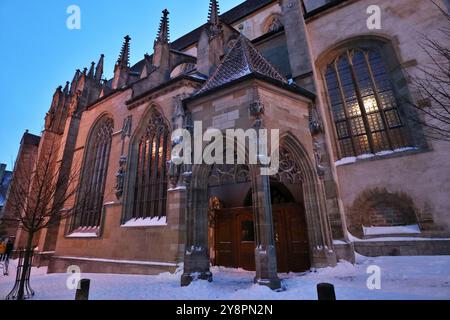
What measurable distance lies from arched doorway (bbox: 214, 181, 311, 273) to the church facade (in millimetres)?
40

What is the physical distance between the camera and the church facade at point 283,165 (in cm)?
644

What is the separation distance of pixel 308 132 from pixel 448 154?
4037mm

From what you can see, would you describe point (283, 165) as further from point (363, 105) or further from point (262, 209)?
point (363, 105)

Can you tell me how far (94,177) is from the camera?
39.6ft

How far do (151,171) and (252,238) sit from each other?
15.5 ft

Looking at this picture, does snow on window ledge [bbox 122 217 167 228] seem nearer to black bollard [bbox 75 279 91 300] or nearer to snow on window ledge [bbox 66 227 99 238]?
snow on window ledge [bbox 66 227 99 238]

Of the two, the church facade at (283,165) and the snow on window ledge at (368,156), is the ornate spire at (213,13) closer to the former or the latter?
the church facade at (283,165)

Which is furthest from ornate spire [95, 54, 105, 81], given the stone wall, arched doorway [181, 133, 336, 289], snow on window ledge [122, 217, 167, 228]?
arched doorway [181, 133, 336, 289]

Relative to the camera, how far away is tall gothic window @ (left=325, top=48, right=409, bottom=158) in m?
Answer: 8.15

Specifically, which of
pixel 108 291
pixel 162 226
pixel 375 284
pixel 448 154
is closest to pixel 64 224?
pixel 162 226

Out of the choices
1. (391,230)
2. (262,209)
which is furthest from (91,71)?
(391,230)

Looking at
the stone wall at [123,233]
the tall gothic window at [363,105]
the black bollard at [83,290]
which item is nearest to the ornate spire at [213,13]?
the stone wall at [123,233]
